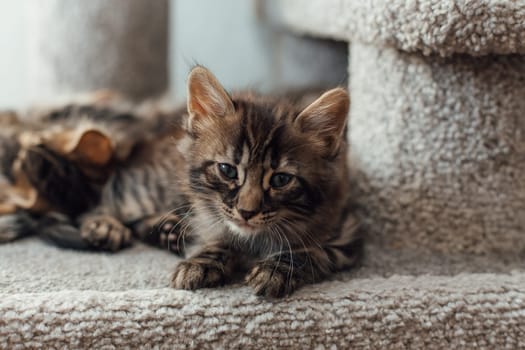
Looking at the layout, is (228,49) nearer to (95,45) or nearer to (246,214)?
(95,45)

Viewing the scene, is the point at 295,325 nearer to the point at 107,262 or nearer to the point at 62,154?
the point at 107,262

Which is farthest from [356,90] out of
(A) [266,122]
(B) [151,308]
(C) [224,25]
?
(C) [224,25]

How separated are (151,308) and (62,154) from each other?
0.68m

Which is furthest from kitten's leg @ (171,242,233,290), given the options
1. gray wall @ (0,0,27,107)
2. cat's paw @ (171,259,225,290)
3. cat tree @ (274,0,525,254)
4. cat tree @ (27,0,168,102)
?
gray wall @ (0,0,27,107)

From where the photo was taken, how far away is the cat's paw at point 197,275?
1148 mm

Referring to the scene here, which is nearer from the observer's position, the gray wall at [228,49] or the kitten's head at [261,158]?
the kitten's head at [261,158]

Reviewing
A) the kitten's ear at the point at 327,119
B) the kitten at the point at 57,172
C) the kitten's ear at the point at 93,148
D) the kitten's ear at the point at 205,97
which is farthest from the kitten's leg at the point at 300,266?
the kitten's ear at the point at 93,148

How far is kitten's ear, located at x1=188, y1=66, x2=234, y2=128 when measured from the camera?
3.99 ft

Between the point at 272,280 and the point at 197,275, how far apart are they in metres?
0.15

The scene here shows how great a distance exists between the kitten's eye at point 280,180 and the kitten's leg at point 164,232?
0.97ft

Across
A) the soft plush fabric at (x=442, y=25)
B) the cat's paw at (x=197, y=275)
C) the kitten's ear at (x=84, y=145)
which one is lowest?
the cat's paw at (x=197, y=275)

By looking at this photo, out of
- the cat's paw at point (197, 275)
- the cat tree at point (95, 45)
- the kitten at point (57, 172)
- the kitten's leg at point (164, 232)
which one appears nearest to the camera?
the cat's paw at point (197, 275)

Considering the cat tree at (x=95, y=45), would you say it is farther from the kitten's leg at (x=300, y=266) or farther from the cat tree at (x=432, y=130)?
the kitten's leg at (x=300, y=266)

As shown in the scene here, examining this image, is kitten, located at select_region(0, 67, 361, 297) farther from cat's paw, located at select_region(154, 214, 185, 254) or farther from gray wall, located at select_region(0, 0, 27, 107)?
gray wall, located at select_region(0, 0, 27, 107)
